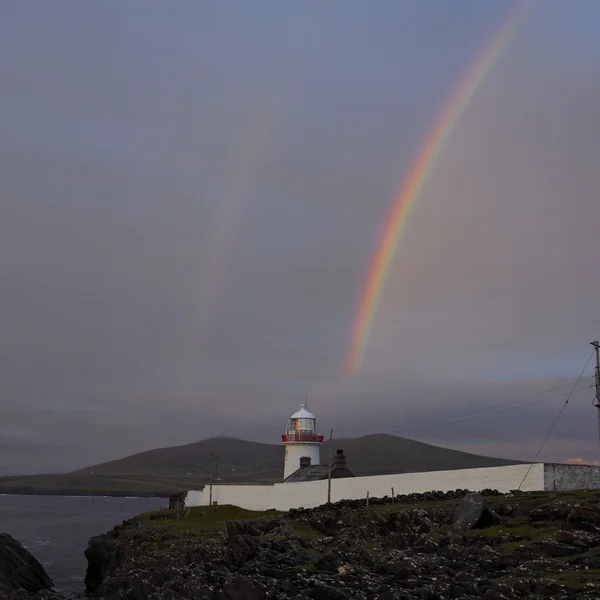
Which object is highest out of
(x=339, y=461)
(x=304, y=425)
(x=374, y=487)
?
(x=304, y=425)

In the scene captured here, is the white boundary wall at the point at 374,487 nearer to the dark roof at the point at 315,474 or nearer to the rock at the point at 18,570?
the dark roof at the point at 315,474

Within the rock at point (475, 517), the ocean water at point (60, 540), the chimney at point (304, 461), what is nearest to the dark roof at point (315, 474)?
the chimney at point (304, 461)

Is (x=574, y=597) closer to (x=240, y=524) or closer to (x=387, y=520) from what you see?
(x=387, y=520)

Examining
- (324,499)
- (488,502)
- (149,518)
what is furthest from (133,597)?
(149,518)

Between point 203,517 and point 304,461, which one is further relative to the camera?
point 304,461

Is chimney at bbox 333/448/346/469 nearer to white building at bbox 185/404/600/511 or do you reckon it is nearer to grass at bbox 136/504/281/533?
white building at bbox 185/404/600/511

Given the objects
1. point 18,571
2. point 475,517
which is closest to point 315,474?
point 18,571

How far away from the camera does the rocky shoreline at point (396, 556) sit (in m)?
24.0

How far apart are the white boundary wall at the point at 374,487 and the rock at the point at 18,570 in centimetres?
2113

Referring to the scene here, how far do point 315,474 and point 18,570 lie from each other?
31.9m

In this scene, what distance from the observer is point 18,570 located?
166ft

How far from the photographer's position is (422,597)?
22719 mm

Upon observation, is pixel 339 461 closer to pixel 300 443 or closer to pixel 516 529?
pixel 300 443

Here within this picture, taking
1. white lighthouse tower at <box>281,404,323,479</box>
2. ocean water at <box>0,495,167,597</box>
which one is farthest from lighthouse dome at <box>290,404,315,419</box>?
ocean water at <box>0,495,167,597</box>
